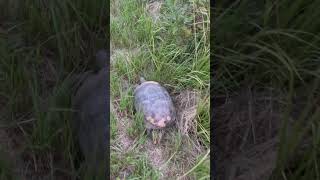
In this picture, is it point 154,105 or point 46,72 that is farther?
point 46,72

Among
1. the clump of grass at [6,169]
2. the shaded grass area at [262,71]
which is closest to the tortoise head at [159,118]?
the shaded grass area at [262,71]

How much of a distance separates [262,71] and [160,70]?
0.23 meters

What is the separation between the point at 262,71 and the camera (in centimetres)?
94

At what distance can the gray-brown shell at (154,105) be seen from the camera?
80 centimetres

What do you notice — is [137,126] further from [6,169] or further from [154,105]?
[6,169]

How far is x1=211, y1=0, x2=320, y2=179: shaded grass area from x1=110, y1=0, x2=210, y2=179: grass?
11 centimetres

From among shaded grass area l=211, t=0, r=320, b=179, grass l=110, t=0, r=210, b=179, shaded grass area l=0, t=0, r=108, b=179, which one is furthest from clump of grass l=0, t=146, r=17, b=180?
shaded grass area l=211, t=0, r=320, b=179

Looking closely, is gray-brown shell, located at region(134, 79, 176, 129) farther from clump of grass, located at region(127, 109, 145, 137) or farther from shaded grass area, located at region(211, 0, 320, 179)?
shaded grass area, located at region(211, 0, 320, 179)

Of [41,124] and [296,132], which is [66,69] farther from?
[296,132]

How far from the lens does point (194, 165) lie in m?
0.81

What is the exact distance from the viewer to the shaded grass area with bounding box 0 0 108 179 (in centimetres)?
93

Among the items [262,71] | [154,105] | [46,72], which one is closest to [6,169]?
[46,72]

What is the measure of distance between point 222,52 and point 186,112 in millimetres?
170

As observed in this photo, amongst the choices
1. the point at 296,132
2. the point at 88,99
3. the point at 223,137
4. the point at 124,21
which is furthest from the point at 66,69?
the point at 296,132
